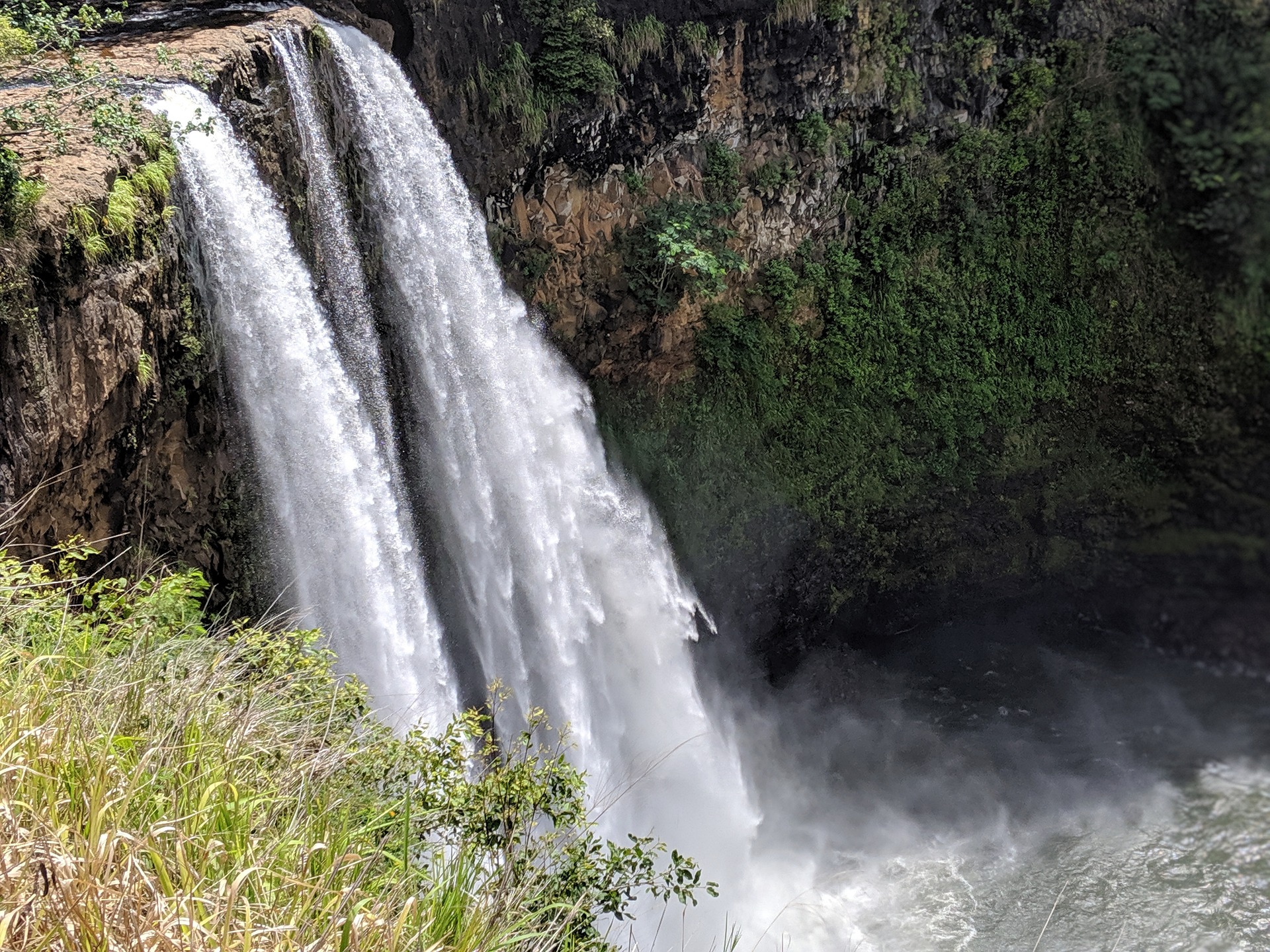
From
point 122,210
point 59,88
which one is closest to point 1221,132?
point 122,210

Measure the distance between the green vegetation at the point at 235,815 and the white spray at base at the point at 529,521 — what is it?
4.27m

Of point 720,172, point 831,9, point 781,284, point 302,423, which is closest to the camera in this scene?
point 302,423

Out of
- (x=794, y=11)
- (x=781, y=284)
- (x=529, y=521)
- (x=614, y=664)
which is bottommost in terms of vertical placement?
(x=614, y=664)

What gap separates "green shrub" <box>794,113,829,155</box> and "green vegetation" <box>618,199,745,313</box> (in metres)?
1.38

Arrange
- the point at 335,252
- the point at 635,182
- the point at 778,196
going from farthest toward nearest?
the point at 778,196, the point at 635,182, the point at 335,252

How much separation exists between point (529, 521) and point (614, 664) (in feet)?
6.56

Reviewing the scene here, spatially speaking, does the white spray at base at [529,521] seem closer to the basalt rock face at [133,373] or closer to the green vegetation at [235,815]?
the basalt rock face at [133,373]

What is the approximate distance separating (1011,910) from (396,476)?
258 inches

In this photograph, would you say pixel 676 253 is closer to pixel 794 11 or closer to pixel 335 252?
pixel 794 11

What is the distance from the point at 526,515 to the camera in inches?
338

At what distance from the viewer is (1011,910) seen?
7.37 metres

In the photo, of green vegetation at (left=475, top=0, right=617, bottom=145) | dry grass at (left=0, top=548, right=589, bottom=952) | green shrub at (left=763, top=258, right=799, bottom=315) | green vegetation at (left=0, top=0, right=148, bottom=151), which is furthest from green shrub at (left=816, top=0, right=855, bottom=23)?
dry grass at (left=0, top=548, right=589, bottom=952)

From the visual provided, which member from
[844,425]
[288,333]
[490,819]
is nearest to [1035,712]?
[844,425]

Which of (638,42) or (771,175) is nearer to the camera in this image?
(638,42)
